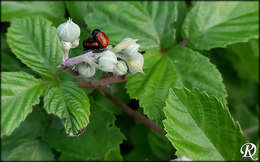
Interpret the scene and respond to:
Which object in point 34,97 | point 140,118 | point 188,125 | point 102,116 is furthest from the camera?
point 140,118

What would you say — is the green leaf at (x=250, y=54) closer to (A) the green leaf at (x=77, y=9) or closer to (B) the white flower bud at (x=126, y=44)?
(A) the green leaf at (x=77, y=9)

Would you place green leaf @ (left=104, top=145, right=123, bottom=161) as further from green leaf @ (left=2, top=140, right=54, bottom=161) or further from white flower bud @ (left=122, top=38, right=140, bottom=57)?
white flower bud @ (left=122, top=38, right=140, bottom=57)

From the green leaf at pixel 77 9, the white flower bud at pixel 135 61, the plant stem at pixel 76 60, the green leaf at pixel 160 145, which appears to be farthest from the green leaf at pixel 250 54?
the plant stem at pixel 76 60

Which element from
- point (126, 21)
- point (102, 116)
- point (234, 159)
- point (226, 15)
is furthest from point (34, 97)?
point (226, 15)

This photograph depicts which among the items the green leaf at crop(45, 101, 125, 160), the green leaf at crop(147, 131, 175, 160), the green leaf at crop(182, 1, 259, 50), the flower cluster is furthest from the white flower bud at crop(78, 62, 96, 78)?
the green leaf at crop(147, 131, 175, 160)

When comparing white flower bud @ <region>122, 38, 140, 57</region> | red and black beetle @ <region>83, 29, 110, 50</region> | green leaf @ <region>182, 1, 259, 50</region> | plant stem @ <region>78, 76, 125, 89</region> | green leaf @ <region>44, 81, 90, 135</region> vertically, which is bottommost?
green leaf @ <region>44, 81, 90, 135</region>

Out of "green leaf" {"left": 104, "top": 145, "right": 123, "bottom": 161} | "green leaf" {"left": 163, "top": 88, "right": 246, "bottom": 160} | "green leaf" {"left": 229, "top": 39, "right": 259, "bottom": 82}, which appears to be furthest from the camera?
"green leaf" {"left": 229, "top": 39, "right": 259, "bottom": 82}

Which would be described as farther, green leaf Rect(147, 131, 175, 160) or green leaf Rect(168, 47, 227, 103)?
green leaf Rect(147, 131, 175, 160)

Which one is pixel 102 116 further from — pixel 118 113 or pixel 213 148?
pixel 213 148
